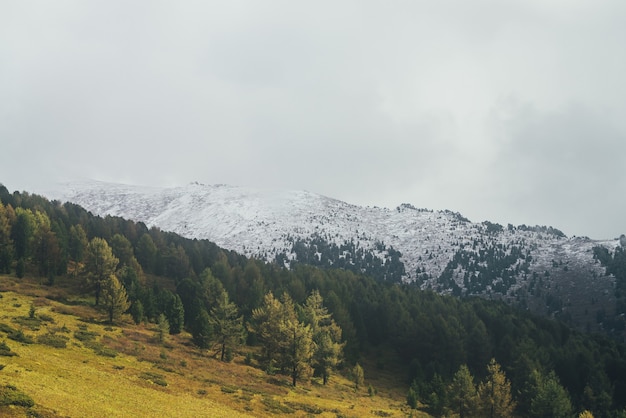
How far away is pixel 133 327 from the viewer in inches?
3612

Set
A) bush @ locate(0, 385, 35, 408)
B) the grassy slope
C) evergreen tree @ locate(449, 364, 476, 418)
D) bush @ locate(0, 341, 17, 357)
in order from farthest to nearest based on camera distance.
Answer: evergreen tree @ locate(449, 364, 476, 418) → bush @ locate(0, 341, 17, 357) → the grassy slope → bush @ locate(0, 385, 35, 408)

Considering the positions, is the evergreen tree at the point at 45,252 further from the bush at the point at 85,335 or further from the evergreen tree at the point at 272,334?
the evergreen tree at the point at 272,334

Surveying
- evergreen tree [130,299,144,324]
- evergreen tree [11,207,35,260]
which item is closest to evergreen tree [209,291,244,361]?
evergreen tree [130,299,144,324]

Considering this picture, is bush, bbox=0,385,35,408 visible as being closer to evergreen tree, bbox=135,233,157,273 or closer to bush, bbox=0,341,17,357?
bush, bbox=0,341,17,357

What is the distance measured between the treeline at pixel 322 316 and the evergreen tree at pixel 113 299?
6.91 m

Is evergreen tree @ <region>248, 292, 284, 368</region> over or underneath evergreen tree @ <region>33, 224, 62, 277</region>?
underneath

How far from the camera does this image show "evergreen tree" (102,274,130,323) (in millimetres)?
89125

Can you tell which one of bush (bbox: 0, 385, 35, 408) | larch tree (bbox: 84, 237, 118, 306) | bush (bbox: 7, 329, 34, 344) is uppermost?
larch tree (bbox: 84, 237, 118, 306)

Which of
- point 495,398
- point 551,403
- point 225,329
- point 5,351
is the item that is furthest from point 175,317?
point 551,403

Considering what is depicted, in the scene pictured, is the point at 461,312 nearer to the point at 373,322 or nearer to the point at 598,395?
the point at 373,322

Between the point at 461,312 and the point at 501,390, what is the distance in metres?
76.7

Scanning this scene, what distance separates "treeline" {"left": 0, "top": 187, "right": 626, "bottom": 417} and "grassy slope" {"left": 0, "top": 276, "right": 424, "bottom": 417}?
8110 millimetres

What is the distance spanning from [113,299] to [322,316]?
5493 centimetres

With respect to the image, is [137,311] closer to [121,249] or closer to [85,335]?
[85,335]
